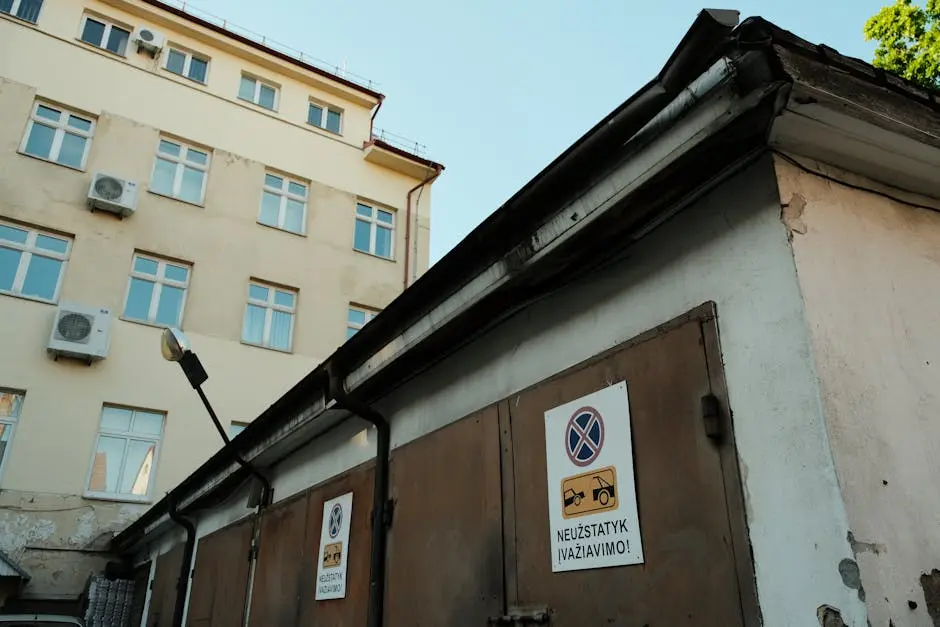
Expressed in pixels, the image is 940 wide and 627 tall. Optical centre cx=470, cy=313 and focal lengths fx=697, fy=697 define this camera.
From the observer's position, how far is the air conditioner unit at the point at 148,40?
16172 mm

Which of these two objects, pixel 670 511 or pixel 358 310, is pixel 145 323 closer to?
pixel 358 310

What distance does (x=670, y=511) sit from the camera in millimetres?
2643

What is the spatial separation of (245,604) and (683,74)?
653 cm

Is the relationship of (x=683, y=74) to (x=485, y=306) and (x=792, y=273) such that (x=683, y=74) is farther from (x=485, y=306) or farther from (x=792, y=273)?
(x=485, y=306)

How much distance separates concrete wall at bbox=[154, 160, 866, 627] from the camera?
7.03ft

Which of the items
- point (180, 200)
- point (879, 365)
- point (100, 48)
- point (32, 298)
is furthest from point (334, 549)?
point (100, 48)

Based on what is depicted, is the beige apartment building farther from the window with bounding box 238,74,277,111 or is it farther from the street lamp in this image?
Result: the street lamp

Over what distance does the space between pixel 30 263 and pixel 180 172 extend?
3779 millimetres

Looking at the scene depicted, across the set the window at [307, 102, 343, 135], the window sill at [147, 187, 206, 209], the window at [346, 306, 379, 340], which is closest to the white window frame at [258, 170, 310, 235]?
the window sill at [147, 187, 206, 209]

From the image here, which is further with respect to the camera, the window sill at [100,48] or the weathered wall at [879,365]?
the window sill at [100,48]

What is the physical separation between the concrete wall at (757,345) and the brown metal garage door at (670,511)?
0.08 meters

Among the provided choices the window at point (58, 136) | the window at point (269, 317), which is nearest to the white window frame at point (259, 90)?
the window at point (58, 136)

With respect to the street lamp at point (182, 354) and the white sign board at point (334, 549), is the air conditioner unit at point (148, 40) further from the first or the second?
the white sign board at point (334, 549)

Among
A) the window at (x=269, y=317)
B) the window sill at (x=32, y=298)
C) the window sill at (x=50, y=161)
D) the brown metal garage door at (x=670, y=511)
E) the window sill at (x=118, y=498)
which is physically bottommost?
the brown metal garage door at (x=670, y=511)
